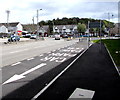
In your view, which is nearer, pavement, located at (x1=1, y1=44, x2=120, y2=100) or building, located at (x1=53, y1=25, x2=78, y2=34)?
pavement, located at (x1=1, y1=44, x2=120, y2=100)

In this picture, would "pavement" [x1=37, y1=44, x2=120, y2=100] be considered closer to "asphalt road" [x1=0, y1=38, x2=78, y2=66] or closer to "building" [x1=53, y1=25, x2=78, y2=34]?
"asphalt road" [x1=0, y1=38, x2=78, y2=66]

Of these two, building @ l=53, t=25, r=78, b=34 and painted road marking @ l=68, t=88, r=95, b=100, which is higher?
building @ l=53, t=25, r=78, b=34

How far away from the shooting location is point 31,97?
193 inches

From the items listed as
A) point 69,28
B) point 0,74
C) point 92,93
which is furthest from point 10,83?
point 69,28

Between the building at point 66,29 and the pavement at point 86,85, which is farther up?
the building at point 66,29

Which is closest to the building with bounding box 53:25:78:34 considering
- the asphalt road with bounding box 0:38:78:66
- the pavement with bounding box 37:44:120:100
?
the asphalt road with bounding box 0:38:78:66

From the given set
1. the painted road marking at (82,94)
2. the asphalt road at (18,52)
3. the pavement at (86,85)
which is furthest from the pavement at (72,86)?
the asphalt road at (18,52)

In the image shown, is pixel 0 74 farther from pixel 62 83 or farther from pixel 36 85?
pixel 62 83

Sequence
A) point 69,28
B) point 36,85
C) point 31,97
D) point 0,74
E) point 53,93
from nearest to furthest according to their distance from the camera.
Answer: point 31,97, point 53,93, point 36,85, point 0,74, point 69,28

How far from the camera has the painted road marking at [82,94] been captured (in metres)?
4.99

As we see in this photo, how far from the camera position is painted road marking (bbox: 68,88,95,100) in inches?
196

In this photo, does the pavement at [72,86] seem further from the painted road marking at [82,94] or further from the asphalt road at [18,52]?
the asphalt road at [18,52]

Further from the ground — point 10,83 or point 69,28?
point 69,28

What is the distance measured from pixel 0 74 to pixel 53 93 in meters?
3.50
